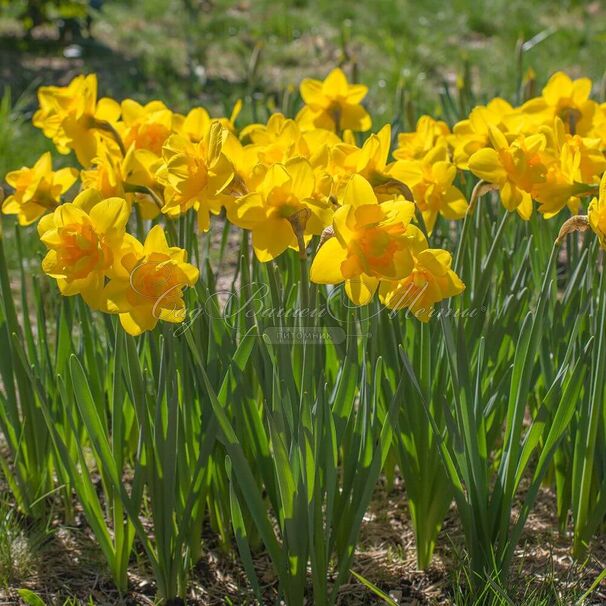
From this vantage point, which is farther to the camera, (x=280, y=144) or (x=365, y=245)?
(x=280, y=144)

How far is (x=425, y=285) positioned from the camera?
4.54 feet

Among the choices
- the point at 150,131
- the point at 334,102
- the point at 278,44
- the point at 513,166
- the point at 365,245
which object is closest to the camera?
the point at 365,245

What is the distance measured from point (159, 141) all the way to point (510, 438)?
0.94m

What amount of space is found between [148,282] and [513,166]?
0.72 meters

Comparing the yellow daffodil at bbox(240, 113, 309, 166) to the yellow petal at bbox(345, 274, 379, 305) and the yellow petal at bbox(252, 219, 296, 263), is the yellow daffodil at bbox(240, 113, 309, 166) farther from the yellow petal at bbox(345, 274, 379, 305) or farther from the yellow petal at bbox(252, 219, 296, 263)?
the yellow petal at bbox(345, 274, 379, 305)

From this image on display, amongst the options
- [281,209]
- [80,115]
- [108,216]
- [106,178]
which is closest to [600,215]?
[281,209]

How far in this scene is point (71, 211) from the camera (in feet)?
4.45

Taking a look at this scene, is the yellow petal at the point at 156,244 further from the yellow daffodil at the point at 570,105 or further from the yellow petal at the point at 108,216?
the yellow daffodil at the point at 570,105

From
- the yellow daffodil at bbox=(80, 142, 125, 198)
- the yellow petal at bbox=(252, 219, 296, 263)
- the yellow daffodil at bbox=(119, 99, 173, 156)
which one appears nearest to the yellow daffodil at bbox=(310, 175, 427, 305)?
the yellow petal at bbox=(252, 219, 296, 263)

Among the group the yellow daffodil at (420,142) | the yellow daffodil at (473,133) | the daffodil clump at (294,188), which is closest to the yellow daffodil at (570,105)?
the daffodil clump at (294,188)

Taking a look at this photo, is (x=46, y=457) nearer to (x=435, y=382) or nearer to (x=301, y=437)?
(x=301, y=437)

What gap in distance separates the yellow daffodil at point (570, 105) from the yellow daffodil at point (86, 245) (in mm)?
1150

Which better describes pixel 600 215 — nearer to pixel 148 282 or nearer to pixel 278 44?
pixel 148 282

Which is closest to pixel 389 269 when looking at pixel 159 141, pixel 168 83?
pixel 159 141
